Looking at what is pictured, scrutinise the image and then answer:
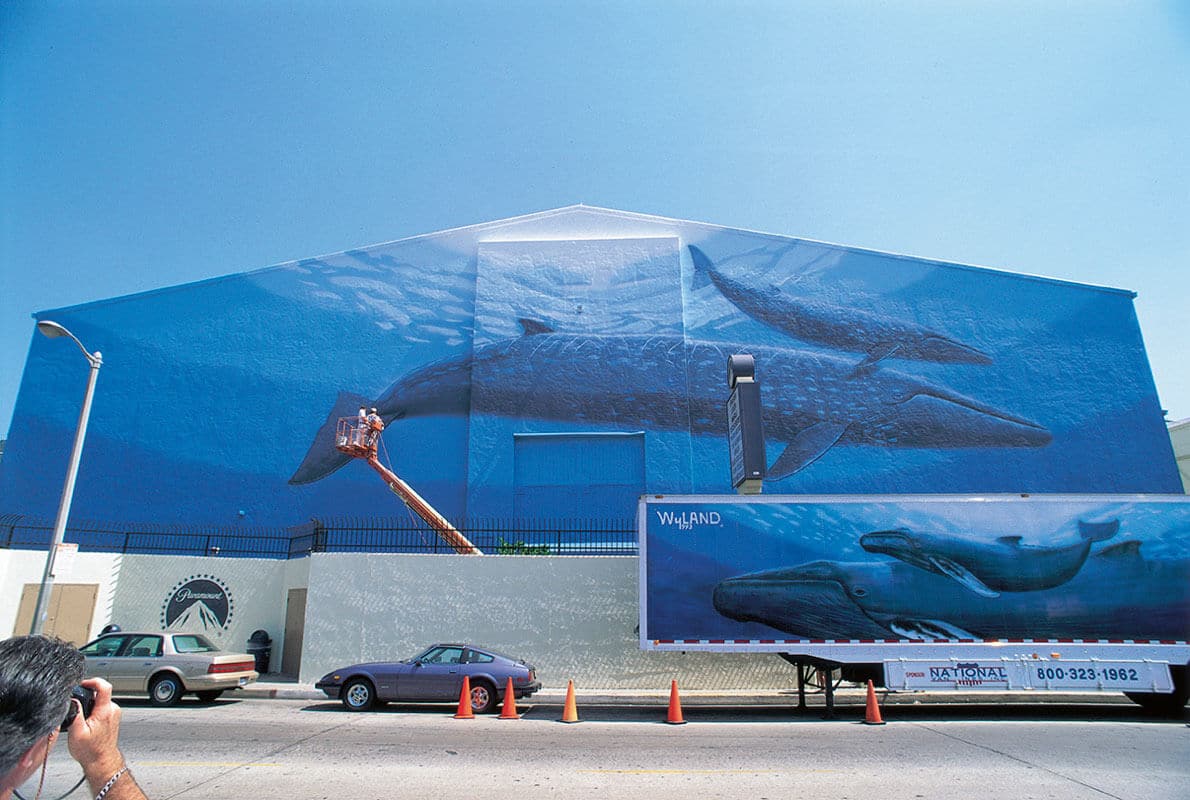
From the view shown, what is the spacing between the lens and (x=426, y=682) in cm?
1334

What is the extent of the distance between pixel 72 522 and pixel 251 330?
32.4 feet

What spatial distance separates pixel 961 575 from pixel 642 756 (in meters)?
8.11

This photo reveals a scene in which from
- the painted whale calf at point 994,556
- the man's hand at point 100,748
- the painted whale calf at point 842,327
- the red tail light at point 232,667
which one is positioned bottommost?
the red tail light at point 232,667

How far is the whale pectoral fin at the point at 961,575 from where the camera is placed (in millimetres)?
13812

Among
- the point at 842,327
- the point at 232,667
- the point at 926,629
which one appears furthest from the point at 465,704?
the point at 842,327

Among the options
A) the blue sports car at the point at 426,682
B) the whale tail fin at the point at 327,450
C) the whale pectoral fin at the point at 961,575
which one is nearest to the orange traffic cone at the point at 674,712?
the blue sports car at the point at 426,682

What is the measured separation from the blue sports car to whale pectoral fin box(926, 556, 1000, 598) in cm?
804

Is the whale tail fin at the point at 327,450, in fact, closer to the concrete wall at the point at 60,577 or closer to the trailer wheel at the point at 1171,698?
the concrete wall at the point at 60,577

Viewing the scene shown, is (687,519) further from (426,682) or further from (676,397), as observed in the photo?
(676,397)

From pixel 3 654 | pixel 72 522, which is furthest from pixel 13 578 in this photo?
pixel 3 654

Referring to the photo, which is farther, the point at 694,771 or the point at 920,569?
the point at 920,569

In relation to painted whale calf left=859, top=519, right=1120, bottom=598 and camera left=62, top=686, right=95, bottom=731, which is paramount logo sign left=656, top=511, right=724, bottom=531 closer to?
painted whale calf left=859, top=519, right=1120, bottom=598

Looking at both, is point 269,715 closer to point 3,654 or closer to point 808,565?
point 808,565

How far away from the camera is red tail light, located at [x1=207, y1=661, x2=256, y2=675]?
13438mm
